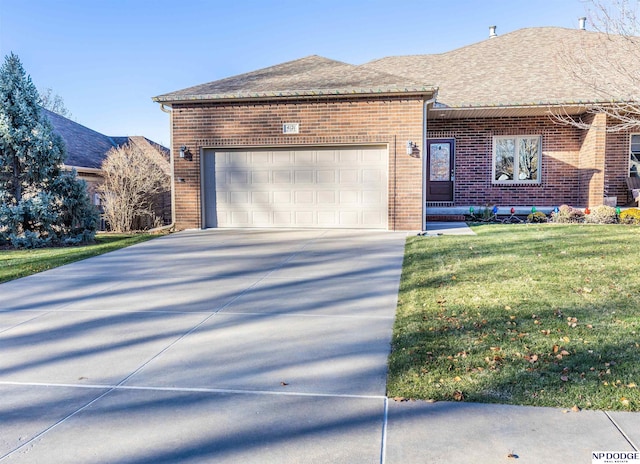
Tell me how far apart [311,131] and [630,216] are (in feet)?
26.8

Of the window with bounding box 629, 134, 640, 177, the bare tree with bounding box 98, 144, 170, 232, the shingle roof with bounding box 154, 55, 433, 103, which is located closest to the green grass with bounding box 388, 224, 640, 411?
the shingle roof with bounding box 154, 55, 433, 103

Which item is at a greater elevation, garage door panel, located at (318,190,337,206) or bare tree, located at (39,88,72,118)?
bare tree, located at (39,88,72,118)

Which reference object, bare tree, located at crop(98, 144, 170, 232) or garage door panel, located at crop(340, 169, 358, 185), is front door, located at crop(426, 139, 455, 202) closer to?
garage door panel, located at crop(340, 169, 358, 185)

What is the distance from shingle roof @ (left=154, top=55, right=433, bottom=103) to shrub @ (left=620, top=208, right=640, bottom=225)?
5954 mm

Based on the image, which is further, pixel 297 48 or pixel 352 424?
pixel 297 48

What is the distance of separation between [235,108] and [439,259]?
6991 millimetres

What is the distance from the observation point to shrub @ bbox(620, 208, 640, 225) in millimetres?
12781

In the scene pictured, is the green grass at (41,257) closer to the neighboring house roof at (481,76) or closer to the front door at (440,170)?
the neighboring house roof at (481,76)

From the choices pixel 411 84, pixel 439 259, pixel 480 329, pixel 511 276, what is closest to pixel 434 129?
pixel 411 84

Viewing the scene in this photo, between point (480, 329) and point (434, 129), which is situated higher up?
point (434, 129)

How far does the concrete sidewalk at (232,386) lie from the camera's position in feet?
9.46

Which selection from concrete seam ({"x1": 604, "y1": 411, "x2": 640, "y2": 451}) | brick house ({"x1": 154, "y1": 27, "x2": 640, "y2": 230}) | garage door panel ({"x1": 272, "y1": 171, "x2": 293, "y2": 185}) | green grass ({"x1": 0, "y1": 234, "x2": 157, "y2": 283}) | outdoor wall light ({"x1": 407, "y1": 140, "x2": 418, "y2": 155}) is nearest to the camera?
concrete seam ({"x1": 604, "y1": 411, "x2": 640, "y2": 451})

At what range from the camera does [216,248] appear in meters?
10.2

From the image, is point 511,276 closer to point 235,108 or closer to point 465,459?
point 465,459
